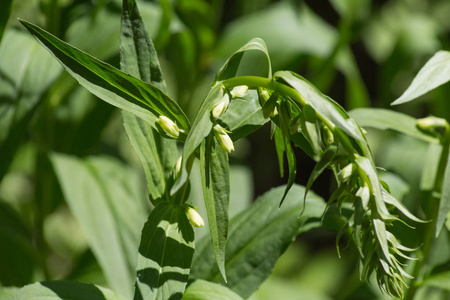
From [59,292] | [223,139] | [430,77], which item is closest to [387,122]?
[430,77]

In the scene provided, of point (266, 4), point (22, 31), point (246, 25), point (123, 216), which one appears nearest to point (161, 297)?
point (123, 216)

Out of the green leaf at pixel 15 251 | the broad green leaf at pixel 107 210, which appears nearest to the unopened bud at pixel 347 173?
the broad green leaf at pixel 107 210

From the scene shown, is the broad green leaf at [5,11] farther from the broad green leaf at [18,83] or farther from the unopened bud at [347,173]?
the unopened bud at [347,173]

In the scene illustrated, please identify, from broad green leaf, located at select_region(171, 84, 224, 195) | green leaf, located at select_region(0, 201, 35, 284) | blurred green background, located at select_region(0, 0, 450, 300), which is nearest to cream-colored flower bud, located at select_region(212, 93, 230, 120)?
broad green leaf, located at select_region(171, 84, 224, 195)

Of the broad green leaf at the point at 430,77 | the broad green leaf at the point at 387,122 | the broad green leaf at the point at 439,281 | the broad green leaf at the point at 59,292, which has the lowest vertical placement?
the broad green leaf at the point at 439,281

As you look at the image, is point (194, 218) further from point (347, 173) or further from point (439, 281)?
point (439, 281)

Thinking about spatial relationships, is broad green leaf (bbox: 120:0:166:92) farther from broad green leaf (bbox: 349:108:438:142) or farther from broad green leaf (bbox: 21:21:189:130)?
broad green leaf (bbox: 349:108:438:142)

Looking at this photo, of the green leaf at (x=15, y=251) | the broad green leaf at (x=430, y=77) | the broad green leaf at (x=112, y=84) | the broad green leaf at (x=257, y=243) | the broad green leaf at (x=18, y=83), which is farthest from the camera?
the green leaf at (x=15, y=251)
